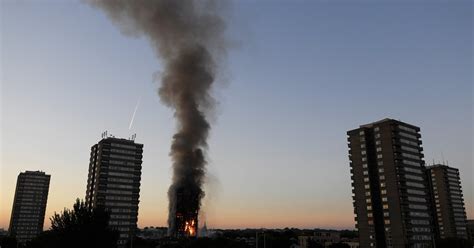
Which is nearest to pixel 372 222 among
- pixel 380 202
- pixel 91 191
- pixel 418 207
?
pixel 380 202

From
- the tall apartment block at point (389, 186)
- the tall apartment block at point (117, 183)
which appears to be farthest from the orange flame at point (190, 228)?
the tall apartment block at point (389, 186)

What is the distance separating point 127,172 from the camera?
195625mm

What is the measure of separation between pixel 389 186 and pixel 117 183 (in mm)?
118700

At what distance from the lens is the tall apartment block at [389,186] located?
493 ft

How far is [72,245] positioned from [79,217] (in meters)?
4.68

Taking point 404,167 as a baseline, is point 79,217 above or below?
below

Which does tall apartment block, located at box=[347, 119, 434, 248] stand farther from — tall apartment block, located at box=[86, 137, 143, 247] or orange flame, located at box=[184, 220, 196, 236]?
tall apartment block, located at box=[86, 137, 143, 247]

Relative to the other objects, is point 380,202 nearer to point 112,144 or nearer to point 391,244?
point 391,244

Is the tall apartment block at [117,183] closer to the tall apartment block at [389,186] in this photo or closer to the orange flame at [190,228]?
the orange flame at [190,228]

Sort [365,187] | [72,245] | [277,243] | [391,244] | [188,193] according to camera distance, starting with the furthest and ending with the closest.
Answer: [277,243]
[365,187]
[391,244]
[188,193]
[72,245]

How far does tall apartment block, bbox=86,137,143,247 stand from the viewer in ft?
608

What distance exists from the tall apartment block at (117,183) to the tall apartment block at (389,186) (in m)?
99.4

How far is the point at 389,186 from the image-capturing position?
15475 centimetres

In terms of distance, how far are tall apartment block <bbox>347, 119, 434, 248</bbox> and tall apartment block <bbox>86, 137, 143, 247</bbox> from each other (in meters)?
99.4
